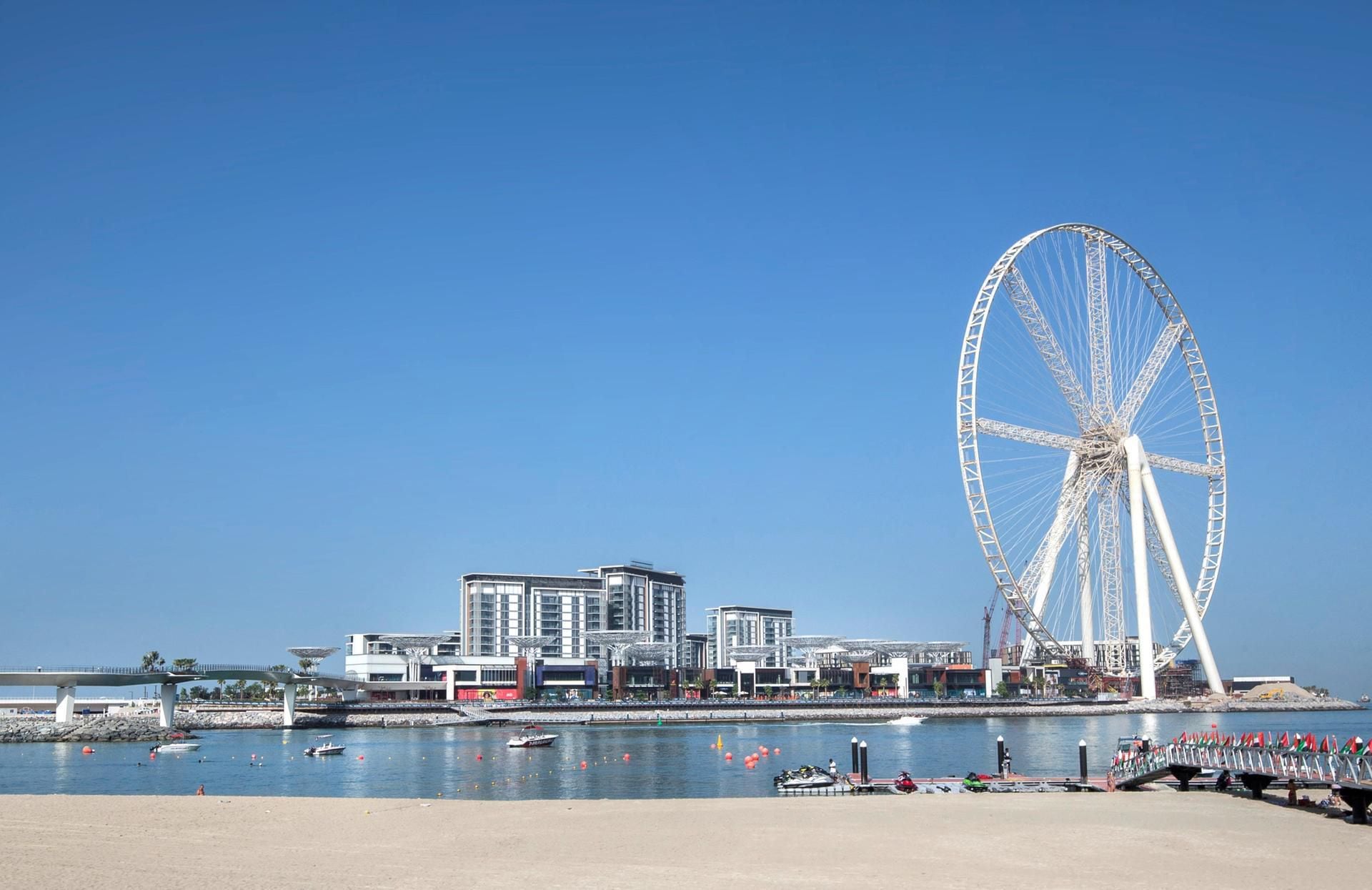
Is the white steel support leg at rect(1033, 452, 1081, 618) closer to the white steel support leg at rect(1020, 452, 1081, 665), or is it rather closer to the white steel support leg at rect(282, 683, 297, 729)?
the white steel support leg at rect(1020, 452, 1081, 665)

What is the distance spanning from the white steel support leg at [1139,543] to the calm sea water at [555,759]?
8.45 meters

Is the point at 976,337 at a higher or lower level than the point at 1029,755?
higher

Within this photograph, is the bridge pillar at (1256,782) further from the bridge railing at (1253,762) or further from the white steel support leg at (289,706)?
the white steel support leg at (289,706)

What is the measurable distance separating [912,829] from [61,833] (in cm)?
2598

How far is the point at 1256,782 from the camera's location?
42.5 metres

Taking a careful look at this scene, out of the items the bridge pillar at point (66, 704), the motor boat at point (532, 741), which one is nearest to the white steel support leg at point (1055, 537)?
the motor boat at point (532, 741)

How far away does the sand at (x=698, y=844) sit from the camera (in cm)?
2762

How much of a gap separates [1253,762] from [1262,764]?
83 centimetres

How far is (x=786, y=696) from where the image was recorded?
19550 centimetres

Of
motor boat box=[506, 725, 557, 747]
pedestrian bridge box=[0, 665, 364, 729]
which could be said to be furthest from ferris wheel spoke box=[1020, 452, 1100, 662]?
pedestrian bridge box=[0, 665, 364, 729]

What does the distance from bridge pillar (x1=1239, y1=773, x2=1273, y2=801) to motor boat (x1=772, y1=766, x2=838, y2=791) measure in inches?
692

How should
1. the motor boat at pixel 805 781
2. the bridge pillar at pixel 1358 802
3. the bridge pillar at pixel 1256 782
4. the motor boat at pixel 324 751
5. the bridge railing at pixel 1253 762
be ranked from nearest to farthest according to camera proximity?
the bridge pillar at pixel 1358 802 < the bridge railing at pixel 1253 762 < the bridge pillar at pixel 1256 782 < the motor boat at pixel 805 781 < the motor boat at pixel 324 751

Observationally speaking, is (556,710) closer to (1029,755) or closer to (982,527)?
(982,527)

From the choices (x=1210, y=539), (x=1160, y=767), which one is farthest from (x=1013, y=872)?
(x=1210, y=539)
